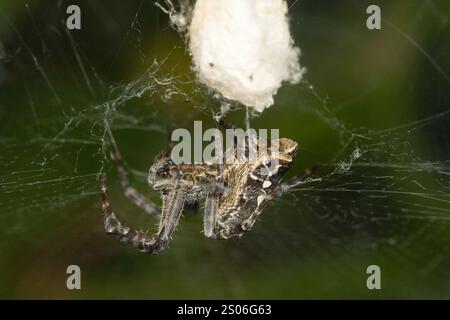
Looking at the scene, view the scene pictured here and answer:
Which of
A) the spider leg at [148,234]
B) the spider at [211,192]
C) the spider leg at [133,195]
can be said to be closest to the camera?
the spider at [211,192]

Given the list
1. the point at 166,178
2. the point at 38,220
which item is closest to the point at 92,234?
the point at 38,220

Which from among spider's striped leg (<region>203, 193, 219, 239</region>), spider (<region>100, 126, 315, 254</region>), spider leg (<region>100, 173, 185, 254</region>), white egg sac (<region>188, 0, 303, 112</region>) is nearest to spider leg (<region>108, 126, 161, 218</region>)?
spider (<region>100, 126, 315, 254</region>)

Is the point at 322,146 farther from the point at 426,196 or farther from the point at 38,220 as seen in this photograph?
the point at 38,220

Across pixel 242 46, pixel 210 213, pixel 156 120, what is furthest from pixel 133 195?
pixel 242 46

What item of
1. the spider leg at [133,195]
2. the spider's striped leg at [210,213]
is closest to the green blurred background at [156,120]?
the spider leg at [133,195]

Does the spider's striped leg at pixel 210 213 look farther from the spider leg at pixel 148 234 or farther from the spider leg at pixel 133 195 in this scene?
the spider leg at pixel 133 195

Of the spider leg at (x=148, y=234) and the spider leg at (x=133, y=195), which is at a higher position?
the spider leg at (x=133, y=195)

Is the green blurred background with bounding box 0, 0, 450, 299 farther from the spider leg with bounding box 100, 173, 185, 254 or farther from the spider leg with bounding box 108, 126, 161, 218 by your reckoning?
the spider leg with bounding box 100, 173, 185, 254
